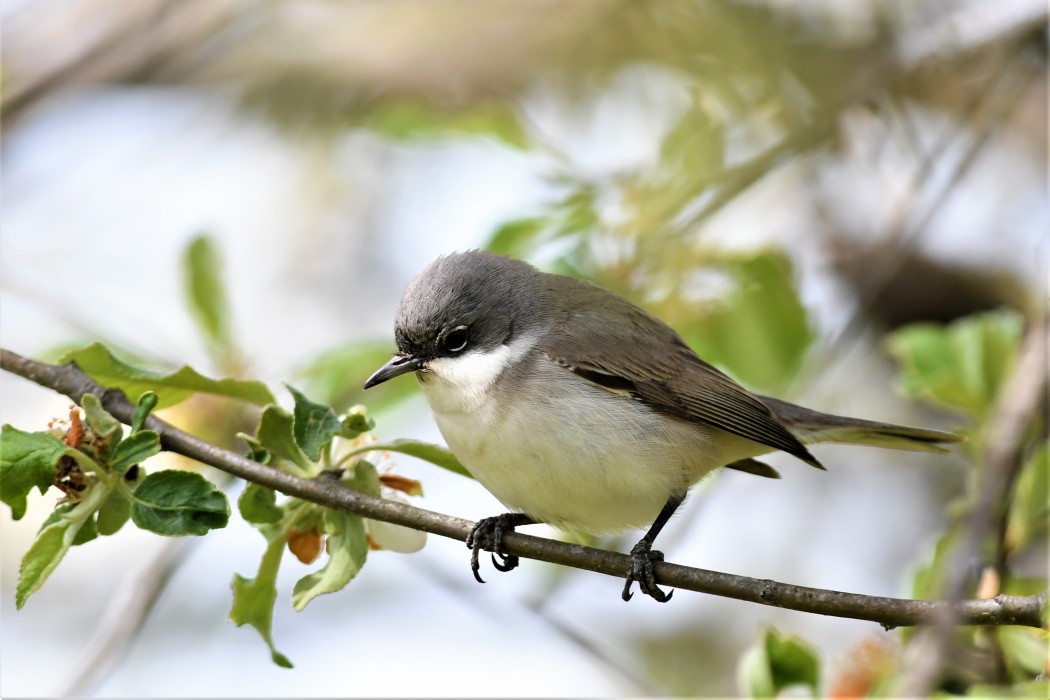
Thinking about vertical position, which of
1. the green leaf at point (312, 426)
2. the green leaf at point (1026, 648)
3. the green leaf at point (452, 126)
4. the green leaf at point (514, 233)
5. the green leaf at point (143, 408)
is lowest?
the green leaf at point (143, 408)

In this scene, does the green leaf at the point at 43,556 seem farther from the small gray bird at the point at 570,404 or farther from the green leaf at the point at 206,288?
the green leaf at the point at 206,288

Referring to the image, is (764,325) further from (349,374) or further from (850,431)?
(349,374)

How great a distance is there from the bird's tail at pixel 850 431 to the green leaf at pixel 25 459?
2465 millimetres

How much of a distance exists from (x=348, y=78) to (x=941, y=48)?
3788 mm

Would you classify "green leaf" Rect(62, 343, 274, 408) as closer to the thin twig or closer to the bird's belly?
the bird's belly

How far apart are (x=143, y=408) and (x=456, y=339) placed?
1376 mm

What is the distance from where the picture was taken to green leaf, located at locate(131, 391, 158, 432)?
222 centimetres

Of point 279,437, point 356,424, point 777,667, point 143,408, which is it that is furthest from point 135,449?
point 777,667

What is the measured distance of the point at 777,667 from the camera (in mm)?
2883

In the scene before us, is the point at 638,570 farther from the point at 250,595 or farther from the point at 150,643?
the point at 150,643

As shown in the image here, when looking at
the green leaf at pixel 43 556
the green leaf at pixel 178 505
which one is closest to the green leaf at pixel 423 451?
the green leaf at pixel 178 505

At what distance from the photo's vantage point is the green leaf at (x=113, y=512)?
2264 millimetres

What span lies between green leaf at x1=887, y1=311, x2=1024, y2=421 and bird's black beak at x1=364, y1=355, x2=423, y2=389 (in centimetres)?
162

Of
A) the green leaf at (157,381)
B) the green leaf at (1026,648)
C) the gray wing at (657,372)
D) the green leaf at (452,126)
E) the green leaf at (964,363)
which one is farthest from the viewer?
the green leaf at (452,126)
